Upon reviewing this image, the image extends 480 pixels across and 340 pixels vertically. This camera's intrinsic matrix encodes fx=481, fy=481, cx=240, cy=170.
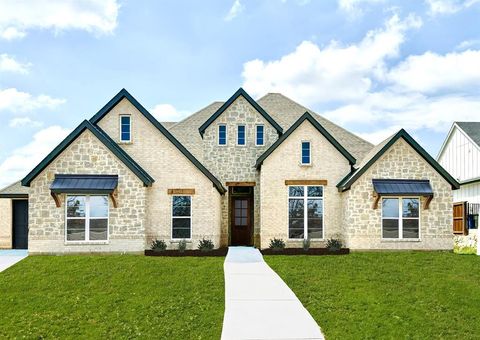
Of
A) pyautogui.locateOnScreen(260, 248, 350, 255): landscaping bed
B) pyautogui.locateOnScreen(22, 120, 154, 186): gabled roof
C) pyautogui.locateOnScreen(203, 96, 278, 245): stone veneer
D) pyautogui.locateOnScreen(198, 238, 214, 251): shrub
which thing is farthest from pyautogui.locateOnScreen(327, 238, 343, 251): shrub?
pyautogui.locateOnScreen(22, 120, 154, 186): gabled roof

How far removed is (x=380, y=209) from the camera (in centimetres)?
2123

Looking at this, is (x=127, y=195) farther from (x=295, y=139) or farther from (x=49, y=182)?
(x=295, y=139)

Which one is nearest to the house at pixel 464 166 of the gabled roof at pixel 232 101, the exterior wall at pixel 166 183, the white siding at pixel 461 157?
the white siding at pixel 461 157

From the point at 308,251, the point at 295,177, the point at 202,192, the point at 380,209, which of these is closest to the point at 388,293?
the point at 308,251

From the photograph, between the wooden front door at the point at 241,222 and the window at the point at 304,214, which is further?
the wooden front door at the point at 241,222

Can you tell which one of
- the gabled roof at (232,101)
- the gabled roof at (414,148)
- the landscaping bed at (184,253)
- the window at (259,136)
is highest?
the gabled roof at (232,101)

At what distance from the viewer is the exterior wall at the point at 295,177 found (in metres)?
22.0

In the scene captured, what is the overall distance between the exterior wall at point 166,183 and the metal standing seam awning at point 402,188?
719cm

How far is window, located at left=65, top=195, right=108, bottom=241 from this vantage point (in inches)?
795

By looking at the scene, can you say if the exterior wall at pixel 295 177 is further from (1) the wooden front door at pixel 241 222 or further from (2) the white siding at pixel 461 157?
(2) the white siding at pixel 461 157

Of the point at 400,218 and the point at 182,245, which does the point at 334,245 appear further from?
the point at 182,245

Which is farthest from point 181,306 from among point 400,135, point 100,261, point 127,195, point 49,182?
point 400,135

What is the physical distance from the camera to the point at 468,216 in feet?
87.0

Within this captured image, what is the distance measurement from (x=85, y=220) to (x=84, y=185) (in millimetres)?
1527
